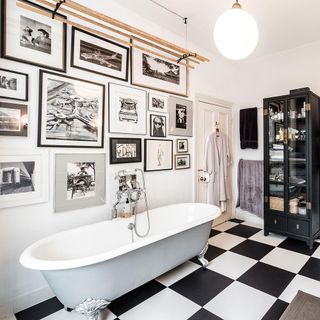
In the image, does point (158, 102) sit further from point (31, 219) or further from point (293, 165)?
point (293, 165)

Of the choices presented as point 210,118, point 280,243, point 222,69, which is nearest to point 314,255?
point 280,243

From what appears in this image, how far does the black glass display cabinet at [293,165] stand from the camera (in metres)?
2.79

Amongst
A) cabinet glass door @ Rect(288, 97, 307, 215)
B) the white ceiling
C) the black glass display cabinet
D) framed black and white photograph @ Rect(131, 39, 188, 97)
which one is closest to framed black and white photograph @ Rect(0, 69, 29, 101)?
framed black and white photograph @ Rect(131, 39, 188, 97)

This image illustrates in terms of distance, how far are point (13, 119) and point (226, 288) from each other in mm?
2222

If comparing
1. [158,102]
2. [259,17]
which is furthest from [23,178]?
[259,17]

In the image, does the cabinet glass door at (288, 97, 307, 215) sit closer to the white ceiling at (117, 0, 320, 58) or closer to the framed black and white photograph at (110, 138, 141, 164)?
the white ceiling at (117, 0, 320, 58)

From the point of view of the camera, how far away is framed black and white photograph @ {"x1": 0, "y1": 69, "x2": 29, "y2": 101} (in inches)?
64.9

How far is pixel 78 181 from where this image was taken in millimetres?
2051

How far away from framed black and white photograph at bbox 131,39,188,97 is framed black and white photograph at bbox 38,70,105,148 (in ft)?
1.71

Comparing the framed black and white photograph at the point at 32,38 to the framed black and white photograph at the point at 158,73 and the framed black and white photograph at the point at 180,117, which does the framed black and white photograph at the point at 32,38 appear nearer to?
the framed black and white photograph at the point at 158,73

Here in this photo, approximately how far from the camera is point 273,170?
10.2 ft

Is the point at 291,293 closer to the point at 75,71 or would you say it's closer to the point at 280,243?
the point at 280,243

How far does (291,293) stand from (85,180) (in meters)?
2.02

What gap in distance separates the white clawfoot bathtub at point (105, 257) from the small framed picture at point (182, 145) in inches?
36.5
